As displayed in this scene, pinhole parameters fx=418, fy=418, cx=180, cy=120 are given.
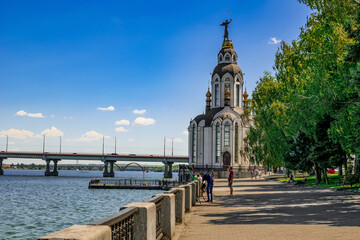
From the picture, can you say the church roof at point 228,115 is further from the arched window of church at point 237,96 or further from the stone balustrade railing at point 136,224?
the stone balustrade railing at point 136,224

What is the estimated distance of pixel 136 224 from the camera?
693 centimetres

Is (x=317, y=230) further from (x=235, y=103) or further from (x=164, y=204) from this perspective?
(x=235, y=103)

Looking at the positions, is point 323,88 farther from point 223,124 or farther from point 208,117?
point 208,117

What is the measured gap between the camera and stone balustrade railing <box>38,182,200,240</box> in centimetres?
404

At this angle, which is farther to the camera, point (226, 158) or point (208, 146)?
point (208, 146)

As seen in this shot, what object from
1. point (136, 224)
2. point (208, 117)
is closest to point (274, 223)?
point (136, 224)

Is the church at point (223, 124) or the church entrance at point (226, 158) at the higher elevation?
the church at point (223, 124)

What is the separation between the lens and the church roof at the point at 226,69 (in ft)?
303

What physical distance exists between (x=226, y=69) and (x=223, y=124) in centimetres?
1483

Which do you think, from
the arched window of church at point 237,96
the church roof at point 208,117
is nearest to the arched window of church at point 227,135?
the church roof at point 208,117

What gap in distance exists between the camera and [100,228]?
4398 millimetres

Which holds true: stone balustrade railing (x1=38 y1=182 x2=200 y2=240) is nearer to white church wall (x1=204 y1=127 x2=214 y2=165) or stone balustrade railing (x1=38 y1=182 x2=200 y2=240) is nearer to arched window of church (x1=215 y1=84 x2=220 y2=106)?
white church wall (x1=204 y1=127 x2=214 y2=165)

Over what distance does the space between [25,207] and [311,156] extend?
26.7m

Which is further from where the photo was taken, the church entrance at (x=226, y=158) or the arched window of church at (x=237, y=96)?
the arched window of church at (x=237, y=96)
